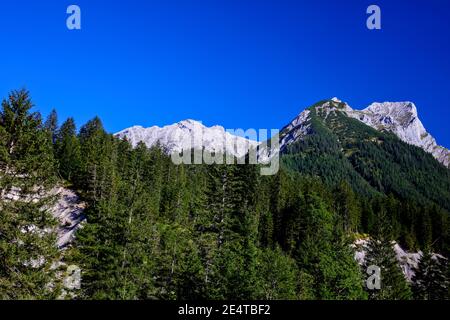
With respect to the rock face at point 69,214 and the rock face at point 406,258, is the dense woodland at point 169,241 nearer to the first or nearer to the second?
the rock face at point 69,214

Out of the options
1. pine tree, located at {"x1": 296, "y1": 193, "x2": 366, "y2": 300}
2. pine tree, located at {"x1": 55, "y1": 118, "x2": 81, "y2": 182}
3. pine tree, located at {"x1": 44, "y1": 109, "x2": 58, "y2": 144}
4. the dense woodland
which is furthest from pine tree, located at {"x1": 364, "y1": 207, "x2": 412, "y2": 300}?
pine tree, located at {"x1": 44, "y1": 109, "x2": 58, "y2": 144}

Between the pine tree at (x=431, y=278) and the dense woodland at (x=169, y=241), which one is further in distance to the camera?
the pine tree at (x=431, y=278)

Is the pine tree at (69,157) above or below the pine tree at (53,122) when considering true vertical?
below

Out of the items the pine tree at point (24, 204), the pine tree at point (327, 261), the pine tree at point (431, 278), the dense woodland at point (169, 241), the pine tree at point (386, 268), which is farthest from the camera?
the pine tree at point (431, 278)

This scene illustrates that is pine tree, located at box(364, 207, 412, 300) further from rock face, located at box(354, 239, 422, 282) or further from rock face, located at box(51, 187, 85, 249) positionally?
rock face, located at box(51, 187, 85, 249)

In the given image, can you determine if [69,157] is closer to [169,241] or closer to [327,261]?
[169,241]

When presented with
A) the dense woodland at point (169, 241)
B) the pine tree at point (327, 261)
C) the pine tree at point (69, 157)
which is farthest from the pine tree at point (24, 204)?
the pine tree at point (69, 157)

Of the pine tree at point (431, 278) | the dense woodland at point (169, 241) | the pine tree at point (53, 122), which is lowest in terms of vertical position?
the pine tree at point (431, 278)

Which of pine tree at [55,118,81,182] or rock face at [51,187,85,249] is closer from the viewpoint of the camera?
rock face at [51,187,85,249]

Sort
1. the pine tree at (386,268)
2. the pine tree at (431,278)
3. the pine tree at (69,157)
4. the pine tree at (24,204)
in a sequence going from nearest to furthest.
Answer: the pine tree at (24,204)
the pine tree at (386,268)
the pine tree at (431,278)
the pine tree at (69,157)

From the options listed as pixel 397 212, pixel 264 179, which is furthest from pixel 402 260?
pixel 264 179

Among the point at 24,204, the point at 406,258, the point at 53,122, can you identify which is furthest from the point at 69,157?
the point at 406,258
